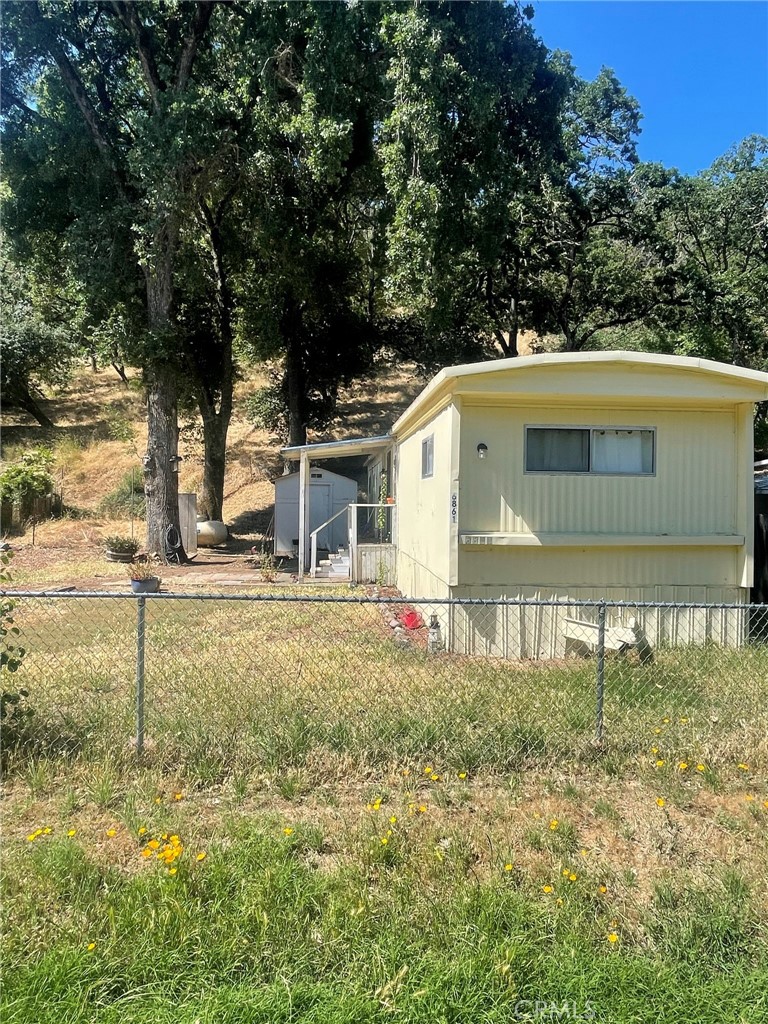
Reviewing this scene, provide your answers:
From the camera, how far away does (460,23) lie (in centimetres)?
1326

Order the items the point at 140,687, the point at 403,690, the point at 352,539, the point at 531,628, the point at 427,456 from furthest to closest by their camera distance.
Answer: the point at 352,539 < the point at 427,456 < the point at 531,628 < the point at 403,690 < the point at 140,687

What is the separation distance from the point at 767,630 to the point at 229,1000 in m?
7.16

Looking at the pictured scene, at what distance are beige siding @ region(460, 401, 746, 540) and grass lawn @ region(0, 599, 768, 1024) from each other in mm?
2082

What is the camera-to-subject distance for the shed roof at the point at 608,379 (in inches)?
260

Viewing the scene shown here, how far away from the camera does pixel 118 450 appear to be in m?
27.1

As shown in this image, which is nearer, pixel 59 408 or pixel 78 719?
pixel 78 719

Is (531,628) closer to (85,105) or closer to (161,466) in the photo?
(161,466)

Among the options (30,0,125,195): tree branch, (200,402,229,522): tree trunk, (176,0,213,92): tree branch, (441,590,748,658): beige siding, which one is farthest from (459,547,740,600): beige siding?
(200,402,229,522): tree trunk

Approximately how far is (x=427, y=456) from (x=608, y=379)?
105 inches

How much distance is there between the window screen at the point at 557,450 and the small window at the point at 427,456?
154 centimetres

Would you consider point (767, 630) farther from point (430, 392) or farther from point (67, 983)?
point (67, 983)

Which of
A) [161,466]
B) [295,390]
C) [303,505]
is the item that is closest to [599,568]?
[303,505]

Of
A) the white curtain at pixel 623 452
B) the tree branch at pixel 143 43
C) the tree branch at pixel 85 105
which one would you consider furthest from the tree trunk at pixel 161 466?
the white curtain at pixel 623 452

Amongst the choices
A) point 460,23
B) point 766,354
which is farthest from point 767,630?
point 766,354
